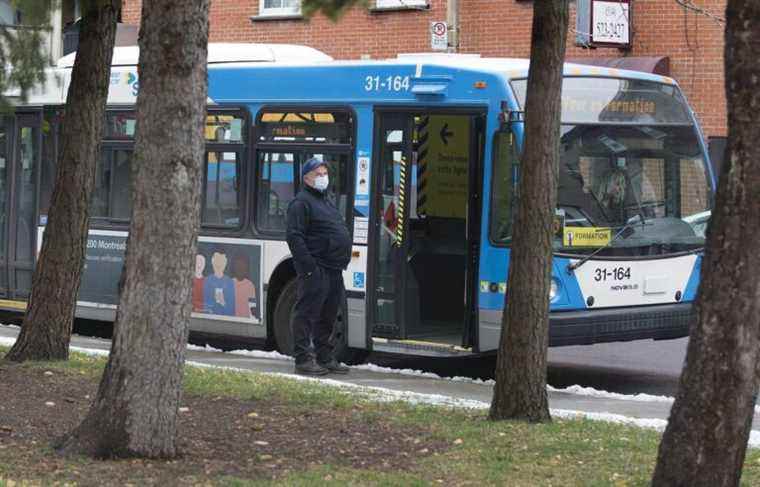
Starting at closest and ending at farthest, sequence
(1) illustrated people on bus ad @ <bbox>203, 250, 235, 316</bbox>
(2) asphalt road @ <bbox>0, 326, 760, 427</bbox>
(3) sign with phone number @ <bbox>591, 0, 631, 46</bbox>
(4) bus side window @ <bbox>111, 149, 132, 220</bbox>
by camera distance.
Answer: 1. (2) asphalt road @ <bbox>0, 326, 760, 427</bbox>
2. (1) illustrated people on bus ad @ <bbox>203, 250, 235, 316</bbox>
3. (4) bus side window @ <bbox>111, 149, 132, 220</bbox>
4. (3) sign with phone number @ <bbox>591, 0, 631, 46</bbox>

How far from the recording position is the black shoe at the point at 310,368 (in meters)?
12.5

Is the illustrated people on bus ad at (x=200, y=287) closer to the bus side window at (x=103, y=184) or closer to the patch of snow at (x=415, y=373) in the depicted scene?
the bus side window at (x=103, y=184)

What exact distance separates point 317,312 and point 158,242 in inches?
209

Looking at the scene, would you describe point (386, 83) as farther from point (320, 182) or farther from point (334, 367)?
point (334, 367)

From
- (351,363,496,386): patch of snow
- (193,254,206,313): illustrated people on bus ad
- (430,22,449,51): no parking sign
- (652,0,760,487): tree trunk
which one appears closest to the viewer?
(652,0,760,487): tree trunk

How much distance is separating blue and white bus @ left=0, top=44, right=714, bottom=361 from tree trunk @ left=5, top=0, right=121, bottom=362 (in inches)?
77.0

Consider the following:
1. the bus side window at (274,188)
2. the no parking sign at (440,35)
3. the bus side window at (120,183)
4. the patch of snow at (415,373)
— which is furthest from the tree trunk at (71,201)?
the no parking sign at (440,35)

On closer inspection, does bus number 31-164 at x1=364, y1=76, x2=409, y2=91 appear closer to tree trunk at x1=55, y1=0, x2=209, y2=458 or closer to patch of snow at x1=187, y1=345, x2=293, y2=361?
patch of snow at x1=187, y1=345, x2=293, y2=361

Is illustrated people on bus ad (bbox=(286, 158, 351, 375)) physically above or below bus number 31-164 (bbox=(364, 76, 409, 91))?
below

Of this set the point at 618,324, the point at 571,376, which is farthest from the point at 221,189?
the point at 618,324

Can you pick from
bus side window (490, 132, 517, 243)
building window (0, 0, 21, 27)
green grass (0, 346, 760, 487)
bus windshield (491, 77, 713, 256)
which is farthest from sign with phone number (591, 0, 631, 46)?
green grass (0, 346, 760, 487)

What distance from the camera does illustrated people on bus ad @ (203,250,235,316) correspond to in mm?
14312

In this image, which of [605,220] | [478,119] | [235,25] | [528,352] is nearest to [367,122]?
[478,119]

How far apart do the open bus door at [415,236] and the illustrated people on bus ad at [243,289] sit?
1430mm
